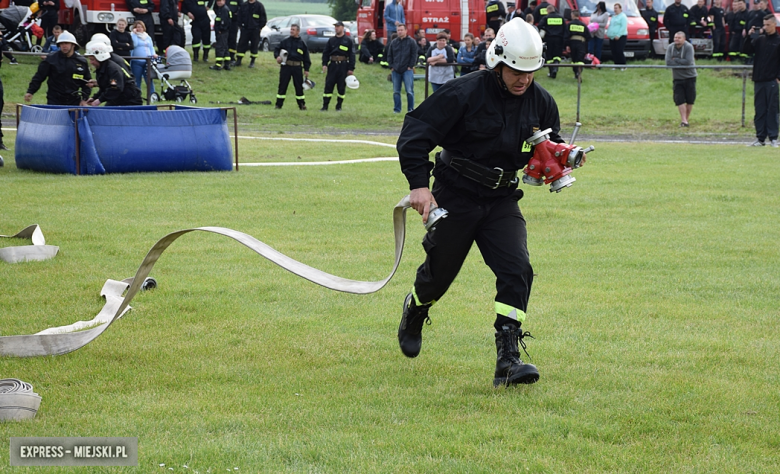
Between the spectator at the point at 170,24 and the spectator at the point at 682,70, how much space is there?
1348cm

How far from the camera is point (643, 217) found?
10547 millimetres

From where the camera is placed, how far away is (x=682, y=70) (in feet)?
71.2

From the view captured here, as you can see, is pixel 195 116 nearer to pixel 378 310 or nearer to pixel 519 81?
pixel 378 310

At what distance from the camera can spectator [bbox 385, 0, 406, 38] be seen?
29625mm

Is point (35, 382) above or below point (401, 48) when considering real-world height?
below

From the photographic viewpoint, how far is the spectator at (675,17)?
1155 inches

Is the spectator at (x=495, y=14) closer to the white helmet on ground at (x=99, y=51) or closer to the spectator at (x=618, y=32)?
the spectator at (x=618, y=32)

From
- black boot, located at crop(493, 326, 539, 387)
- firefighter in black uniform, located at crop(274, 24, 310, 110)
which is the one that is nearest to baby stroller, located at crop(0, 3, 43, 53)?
firefighter in black uniform, located at crop(274, 24, 310, 110)

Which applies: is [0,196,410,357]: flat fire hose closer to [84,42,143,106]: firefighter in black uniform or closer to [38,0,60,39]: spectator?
[84,42,143,106]: firefighter in black uniform

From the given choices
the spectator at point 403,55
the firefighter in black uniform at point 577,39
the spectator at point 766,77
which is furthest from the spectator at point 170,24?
the spectator at point 766,77

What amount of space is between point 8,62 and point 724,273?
22618 mm

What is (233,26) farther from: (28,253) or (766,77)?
(28,253)

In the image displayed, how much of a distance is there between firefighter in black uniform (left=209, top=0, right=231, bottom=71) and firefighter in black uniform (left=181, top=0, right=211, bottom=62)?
398 mm

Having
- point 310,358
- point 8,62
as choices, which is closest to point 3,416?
point 310,358
